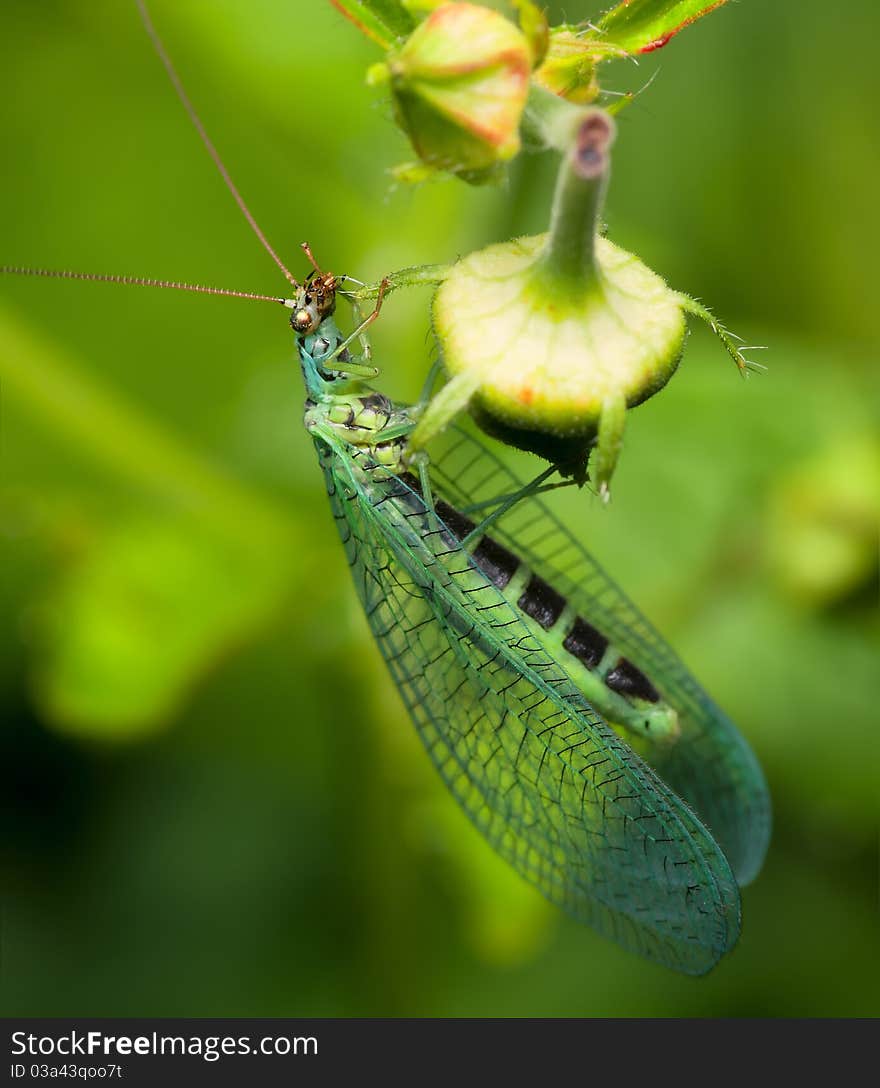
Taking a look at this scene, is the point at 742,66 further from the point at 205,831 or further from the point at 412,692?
the point at 205,831

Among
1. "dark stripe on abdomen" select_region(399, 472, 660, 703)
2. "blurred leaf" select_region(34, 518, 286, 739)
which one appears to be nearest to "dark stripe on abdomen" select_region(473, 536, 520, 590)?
"dark stripe on abdomen" select_region(399, 472, 660, 703)

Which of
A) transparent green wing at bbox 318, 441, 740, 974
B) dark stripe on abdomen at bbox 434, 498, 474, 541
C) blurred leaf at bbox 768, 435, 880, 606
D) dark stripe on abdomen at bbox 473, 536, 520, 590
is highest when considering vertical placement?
blurred leaf at bbox 768, 435, 880, 606

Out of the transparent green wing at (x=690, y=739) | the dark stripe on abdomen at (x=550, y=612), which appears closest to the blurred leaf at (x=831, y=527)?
the transparent green wing at (x=690, y=739)

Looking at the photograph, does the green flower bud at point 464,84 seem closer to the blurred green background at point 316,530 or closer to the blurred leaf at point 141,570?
the blurred green background at point 316,530

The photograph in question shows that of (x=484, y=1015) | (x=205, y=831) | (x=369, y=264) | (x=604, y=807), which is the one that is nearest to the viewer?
(x=604, y=807)

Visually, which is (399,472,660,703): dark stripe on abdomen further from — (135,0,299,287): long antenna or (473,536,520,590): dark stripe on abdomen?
(135,0,299,287): long antenna

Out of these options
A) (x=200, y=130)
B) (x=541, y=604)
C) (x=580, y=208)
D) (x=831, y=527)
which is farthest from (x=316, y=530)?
(x=580, y=208)

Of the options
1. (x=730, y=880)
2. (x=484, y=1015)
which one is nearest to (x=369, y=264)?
(x=730, y=880)
